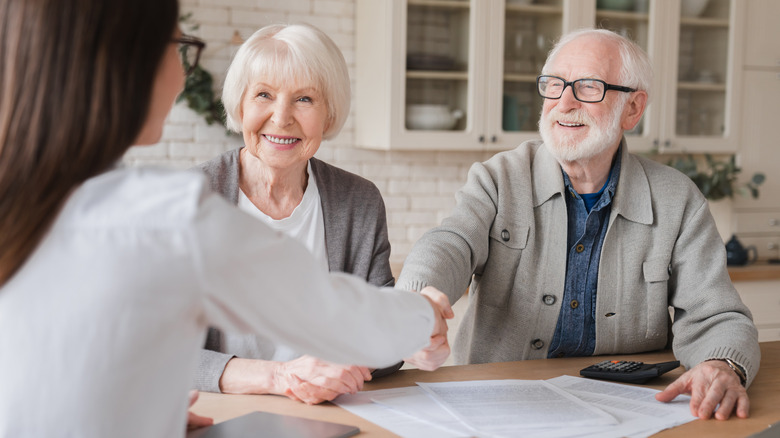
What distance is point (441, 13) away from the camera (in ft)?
11.4

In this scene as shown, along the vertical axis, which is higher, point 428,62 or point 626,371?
point 428,62

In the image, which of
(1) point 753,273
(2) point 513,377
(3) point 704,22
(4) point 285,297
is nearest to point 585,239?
(2) point 513,377

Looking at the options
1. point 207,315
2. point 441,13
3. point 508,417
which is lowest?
point 508,417

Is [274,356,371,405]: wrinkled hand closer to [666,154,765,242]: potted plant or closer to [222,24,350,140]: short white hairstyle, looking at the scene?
[222,24,350,140]: short white hairstyle

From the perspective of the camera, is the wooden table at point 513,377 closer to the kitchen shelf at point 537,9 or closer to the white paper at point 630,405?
the white paper at point 630,405

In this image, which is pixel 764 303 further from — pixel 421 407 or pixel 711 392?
pixel 421 407

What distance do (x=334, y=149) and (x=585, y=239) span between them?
6.05ft

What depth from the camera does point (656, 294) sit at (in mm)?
1981

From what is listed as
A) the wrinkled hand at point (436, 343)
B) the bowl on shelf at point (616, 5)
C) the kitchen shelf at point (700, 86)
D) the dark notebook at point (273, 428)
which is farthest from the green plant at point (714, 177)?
the dark notebook at point (273, 428)

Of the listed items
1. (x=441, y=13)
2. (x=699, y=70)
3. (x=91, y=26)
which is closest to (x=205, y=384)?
(x=91, y=26)

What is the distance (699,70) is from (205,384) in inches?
131

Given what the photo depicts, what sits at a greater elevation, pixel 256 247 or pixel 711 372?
pixel 256 247

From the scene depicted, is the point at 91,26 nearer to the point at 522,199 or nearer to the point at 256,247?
the point at 256,247

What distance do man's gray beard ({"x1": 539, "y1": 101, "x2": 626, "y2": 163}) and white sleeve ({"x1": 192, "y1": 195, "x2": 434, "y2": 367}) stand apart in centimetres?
119
